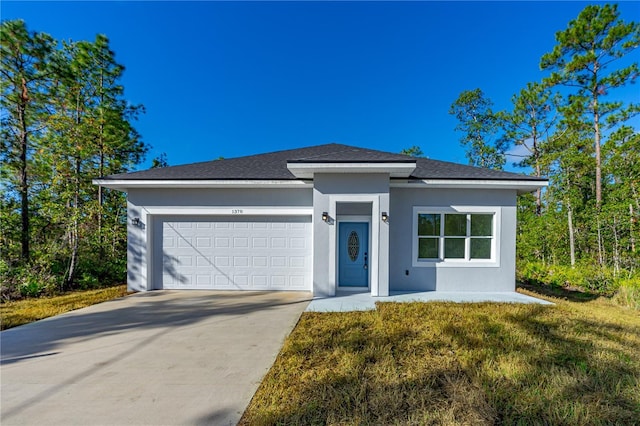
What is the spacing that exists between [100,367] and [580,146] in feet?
76.4

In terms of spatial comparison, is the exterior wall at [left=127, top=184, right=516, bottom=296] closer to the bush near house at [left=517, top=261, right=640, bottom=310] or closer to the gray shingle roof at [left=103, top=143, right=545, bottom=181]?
the gray shingle roof at [left=103, top=143, right=545, bottom=181]

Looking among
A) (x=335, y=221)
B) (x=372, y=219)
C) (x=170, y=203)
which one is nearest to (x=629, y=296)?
(x=372, y=219)

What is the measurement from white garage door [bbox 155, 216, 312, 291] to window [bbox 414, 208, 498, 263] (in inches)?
141

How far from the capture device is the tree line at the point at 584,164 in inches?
471

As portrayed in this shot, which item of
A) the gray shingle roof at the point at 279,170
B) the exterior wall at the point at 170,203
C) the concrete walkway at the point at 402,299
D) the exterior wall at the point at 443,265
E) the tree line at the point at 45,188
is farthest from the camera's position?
the tree line at the point at 45,188

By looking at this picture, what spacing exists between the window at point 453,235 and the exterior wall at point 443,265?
24 centimetres

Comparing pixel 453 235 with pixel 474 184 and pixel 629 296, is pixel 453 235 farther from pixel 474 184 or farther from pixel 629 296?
pixel 629 296

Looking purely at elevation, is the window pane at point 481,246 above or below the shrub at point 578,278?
above

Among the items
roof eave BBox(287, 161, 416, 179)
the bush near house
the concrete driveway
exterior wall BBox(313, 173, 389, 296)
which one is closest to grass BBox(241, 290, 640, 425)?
the concrete driveway

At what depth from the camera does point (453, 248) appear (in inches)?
314

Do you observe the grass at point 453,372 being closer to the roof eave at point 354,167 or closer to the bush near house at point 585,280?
the roof eave at point 354,167

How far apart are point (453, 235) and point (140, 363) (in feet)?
26.8

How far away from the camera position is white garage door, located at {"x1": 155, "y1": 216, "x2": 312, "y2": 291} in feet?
26.8

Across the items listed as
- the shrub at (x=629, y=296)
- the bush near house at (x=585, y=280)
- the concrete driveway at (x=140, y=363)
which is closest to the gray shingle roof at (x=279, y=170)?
the concrete driveway at (x=140, y=363)
